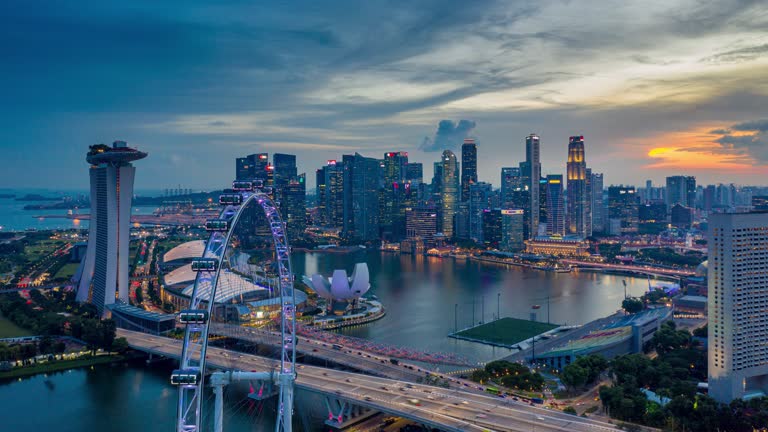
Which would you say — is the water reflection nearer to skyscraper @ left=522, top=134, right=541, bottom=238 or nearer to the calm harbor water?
the calm harbor water

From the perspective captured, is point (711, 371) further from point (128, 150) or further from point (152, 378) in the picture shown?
point (128, 150)

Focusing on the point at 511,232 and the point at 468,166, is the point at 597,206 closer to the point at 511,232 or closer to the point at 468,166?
the point at 468,166

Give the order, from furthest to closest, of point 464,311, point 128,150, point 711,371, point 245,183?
point 464,311 < point 128,150 < point 711,371 < point 245,183

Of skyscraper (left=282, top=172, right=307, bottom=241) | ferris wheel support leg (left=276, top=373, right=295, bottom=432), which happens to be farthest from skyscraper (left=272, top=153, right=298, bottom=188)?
ferris wheel support leg (left=276, top=373, right=295, bottom=432)

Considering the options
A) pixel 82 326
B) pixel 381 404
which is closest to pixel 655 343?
pixel 381 404

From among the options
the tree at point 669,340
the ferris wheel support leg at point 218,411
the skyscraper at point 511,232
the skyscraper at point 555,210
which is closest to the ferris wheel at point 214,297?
the ferris wheel support leg at point 218,411

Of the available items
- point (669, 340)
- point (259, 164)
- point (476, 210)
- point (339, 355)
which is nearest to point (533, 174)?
point (476, 210)
